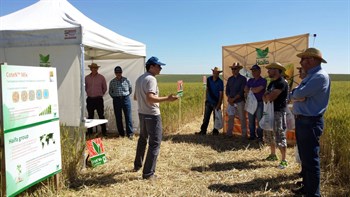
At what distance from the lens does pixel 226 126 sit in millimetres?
8023

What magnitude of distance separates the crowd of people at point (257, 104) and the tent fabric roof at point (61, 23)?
1.18 meters

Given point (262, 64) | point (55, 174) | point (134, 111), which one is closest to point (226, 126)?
point (262, 64)

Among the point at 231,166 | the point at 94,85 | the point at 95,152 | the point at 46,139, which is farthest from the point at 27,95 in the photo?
the point at 94,85

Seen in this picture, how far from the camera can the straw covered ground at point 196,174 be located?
4.06 metres

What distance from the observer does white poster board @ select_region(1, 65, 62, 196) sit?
2916mm

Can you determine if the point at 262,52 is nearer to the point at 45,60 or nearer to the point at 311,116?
the point at 311,116

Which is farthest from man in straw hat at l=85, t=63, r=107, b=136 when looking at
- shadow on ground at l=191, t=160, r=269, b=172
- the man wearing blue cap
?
shadow on ground at l=191, t=160, r=269, b=172

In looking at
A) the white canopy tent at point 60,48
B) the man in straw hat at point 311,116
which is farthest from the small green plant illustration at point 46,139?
the man in straw hat at point 311,116

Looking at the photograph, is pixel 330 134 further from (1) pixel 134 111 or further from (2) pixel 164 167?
(1) pixel 134 111

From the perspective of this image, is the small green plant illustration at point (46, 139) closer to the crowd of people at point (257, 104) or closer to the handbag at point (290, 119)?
the crowd of people at point (257, 104)

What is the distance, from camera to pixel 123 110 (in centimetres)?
761

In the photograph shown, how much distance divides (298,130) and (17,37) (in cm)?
450

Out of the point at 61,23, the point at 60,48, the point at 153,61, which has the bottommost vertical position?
the point at 153,61

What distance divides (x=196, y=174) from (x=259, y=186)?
3.31 feet
